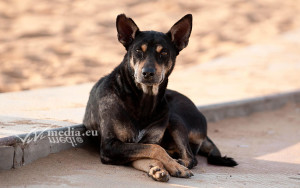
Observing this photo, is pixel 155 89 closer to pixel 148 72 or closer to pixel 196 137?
pixel 148 72

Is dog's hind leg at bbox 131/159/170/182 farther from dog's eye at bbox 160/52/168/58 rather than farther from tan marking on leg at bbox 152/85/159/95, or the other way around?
dog's eye at bbox 160/52/168/58

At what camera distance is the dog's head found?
6.04 meters

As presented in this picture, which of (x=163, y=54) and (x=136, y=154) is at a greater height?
(x=163, y=54)

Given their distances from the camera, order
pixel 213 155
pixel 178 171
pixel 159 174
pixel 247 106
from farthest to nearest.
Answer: pixel 247 106 < pixel 213 155 < pixel 178 171 < pixel 159 174

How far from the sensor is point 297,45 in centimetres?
1634

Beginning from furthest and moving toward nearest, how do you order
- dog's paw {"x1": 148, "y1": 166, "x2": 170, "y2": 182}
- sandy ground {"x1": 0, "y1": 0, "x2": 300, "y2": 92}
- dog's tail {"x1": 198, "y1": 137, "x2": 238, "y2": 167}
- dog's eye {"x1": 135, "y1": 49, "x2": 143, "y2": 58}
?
sandy ground {"x1": 0, "y1": 0, "x2": 300, "y2": 92} → dog's tail {"x1": 198, "y1": 137, "x2": 238, "y2": 167} → dog's eye {"x1": 135, "y1": 49, "x2": 143, "y2": 58} → dog's paw {"x1": 148, "y1": 166, "x2": 170, "y2": 182}

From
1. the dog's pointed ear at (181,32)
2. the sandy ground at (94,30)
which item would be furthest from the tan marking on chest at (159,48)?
the sandy ground at (94,30)

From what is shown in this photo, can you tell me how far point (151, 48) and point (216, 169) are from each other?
162 cm

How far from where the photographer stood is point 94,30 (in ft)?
59.4

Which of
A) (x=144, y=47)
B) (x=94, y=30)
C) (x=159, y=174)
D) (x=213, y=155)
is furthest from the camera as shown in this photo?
(x=94, y=30)

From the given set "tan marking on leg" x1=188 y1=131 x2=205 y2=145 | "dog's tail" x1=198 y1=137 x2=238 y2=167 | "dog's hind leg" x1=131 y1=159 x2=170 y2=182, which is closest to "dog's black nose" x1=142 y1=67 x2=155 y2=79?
"dog's hind leg" x1=131 y1=159 x2=170 y2=182

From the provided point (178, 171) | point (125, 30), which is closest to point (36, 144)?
point (178, 171)

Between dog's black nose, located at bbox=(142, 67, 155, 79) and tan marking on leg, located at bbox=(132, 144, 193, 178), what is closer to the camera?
tan marking on leg, located at bbox=(132, 144, 193, 178)

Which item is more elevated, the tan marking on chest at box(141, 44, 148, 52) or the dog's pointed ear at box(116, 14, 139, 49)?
the dog's pointed ear at box(116, 14, 139, 49)
